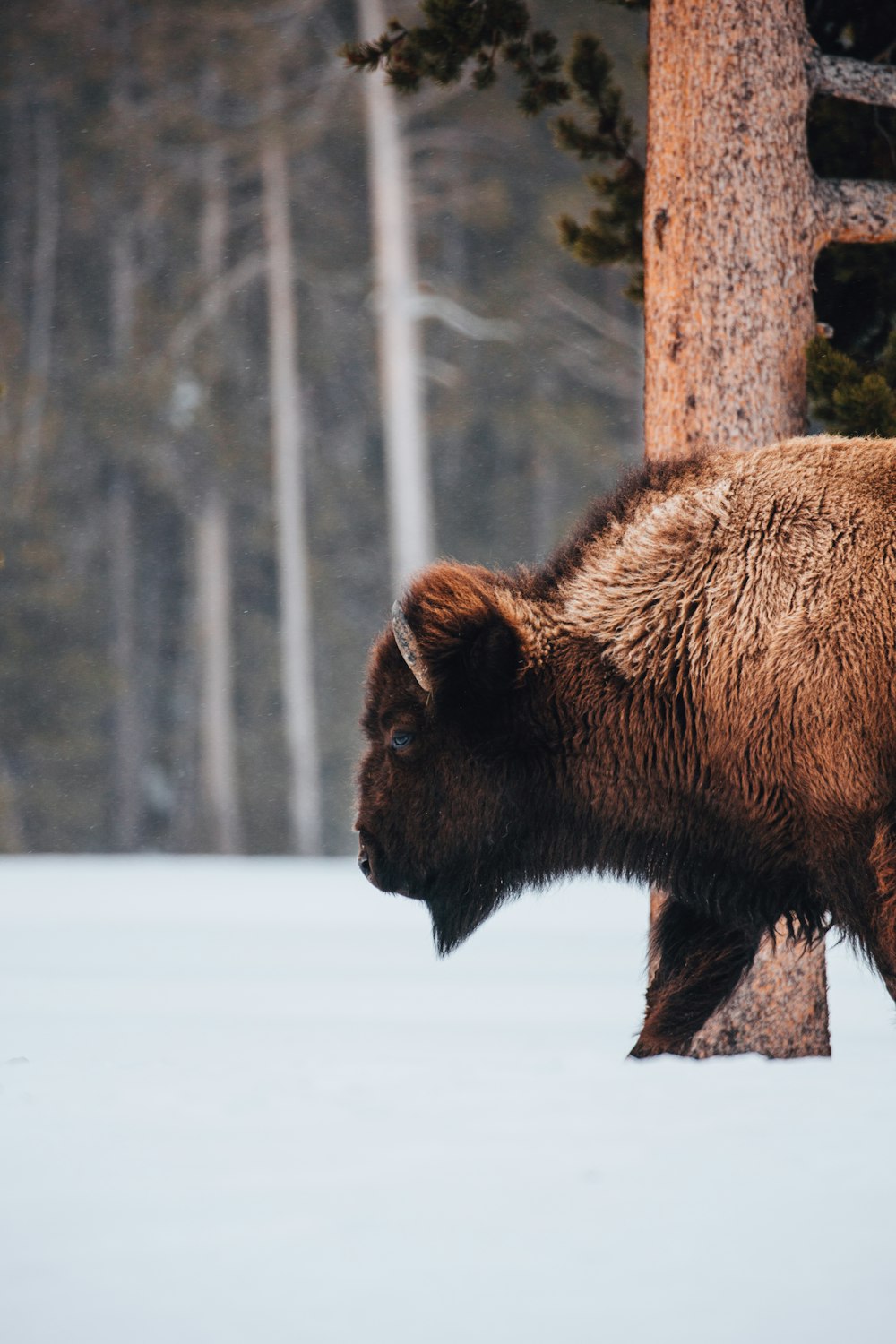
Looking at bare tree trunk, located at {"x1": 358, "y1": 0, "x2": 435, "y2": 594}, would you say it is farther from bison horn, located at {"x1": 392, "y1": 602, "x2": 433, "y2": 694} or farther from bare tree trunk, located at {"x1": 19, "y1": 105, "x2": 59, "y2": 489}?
bison horn, located at {"x1": 392, "y1": 602, "x2": 433, "y2": 694}

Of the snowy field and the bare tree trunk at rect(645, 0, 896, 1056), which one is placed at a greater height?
the bare tree trunk at rect(645, 0, 896, 1056)

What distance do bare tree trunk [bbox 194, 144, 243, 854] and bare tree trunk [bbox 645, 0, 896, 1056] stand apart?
56.8 feet

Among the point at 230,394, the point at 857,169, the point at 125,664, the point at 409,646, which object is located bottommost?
the point at 125,664

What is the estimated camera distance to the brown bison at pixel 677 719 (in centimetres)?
369

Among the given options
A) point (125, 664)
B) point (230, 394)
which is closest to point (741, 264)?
point (230, 394)

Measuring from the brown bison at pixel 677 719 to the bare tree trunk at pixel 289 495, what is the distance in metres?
15.1

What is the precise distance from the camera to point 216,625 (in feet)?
72.2

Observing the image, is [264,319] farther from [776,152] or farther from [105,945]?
[776,152]

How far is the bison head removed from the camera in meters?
4.14

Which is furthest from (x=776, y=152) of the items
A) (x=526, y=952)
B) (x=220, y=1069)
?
(x=526, y=952)

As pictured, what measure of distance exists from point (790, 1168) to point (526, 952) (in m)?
5.09

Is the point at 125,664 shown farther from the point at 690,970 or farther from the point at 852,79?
the point at 690,970

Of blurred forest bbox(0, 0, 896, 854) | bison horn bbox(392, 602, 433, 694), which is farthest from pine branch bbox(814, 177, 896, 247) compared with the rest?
blurred forest bbox(0, 0, 896, 854)

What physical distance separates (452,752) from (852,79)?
9.63 feet
